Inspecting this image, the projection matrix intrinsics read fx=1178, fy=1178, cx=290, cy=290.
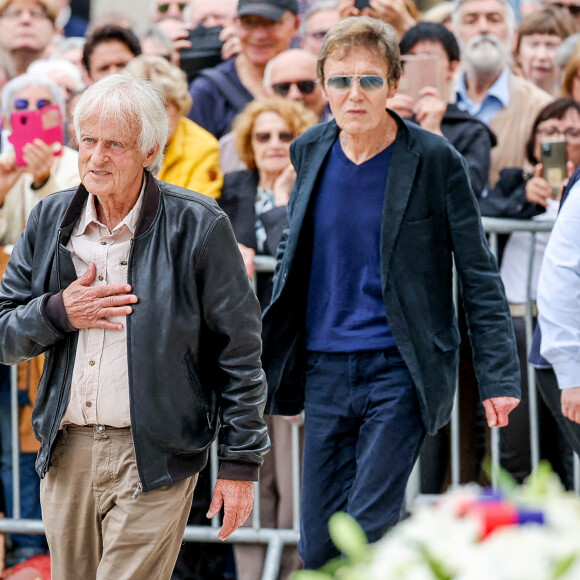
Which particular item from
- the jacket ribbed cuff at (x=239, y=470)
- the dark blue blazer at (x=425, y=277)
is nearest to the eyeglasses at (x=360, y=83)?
the dark blue blazer at (x=425, y=277)

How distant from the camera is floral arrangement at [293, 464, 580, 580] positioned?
1555 mm

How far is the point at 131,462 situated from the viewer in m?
3.61

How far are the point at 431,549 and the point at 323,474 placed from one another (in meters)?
2.89

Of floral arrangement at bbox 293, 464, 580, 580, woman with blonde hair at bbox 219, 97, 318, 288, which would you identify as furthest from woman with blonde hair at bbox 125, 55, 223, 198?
floral arrangement at bbox 293, 464, 580, 580

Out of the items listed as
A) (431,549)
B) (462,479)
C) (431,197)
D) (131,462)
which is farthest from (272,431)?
(431,549)

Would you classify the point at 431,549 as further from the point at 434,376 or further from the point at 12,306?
the point at 434,376

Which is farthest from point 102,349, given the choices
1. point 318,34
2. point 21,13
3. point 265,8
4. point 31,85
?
point 21,13

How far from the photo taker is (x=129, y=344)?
3.55m

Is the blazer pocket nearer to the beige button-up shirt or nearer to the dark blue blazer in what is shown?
the dark blue blazer

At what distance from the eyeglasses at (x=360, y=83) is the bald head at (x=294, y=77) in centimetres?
201

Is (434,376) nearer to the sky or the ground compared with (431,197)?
nearer to the ground

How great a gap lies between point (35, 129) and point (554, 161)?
264cm

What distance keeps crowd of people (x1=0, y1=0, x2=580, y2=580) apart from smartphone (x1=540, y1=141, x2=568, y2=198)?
18 mm

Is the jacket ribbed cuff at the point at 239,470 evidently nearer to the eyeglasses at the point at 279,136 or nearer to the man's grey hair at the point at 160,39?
the eyeglasses at the point at 279,136
